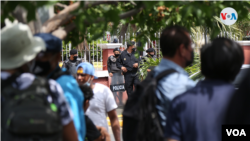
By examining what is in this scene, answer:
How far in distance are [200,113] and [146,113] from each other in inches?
15.7

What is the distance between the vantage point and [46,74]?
6.85 ft

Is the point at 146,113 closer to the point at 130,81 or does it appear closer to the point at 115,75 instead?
the point at 130,81

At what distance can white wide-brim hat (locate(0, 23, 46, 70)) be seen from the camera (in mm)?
1854

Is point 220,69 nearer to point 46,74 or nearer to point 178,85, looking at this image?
point 178,85

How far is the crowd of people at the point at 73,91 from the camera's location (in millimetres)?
1670

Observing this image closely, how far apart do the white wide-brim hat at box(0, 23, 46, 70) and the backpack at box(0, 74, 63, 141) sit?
0.48ft

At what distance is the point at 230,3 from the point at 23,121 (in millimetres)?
1710

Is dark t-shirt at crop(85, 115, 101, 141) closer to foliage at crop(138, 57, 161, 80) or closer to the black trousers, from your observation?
foliage at crop(138, 57, 161, 80)

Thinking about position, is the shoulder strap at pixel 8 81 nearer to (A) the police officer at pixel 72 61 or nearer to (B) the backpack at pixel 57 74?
(B) the backpack at pixel 57 74

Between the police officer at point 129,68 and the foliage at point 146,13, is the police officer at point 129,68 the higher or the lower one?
the lower one

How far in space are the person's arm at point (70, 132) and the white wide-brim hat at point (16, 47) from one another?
1.42 ft

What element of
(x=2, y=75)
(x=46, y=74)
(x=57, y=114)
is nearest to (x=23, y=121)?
(x=57, y=114)

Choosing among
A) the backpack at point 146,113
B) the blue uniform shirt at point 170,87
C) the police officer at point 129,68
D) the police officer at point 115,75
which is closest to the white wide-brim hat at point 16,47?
the backpack at point 146,113

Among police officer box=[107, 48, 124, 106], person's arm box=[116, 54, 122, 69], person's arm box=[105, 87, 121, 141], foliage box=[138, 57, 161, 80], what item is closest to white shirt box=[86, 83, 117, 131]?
person's arm box=[105, 87, 121, 141]
